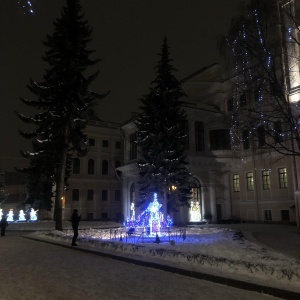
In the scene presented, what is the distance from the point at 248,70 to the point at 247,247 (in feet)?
23.8

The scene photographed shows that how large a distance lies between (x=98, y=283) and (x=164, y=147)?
76.1ft

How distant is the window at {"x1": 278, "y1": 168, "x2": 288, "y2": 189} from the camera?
33.8 m

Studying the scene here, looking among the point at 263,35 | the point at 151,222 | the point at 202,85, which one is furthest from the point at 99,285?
the point at 202,85

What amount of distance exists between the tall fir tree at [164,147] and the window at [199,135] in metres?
→ 6.50

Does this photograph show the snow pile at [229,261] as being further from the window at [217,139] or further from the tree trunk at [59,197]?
the window at [217,139]

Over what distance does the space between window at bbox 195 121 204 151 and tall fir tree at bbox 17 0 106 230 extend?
14672 millimetres

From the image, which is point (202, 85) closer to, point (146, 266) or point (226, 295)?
point (146, 266)

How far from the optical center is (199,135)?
39406 millimetres

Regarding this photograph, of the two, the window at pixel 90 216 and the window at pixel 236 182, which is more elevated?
the window at pixel 236 182

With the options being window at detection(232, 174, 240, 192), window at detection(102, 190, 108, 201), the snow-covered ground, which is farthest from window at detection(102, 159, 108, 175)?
the snow-covered ground

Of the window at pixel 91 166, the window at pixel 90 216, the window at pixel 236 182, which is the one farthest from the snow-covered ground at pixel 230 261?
the window at pixel 91 166

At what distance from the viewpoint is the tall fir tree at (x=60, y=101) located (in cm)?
2750

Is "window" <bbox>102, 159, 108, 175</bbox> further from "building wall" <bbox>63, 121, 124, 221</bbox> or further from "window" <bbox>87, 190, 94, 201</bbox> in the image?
"window" <bbox>87, 190, 94, 201</bbox>

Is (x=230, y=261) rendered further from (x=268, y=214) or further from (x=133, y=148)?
(x=133, y=148)
